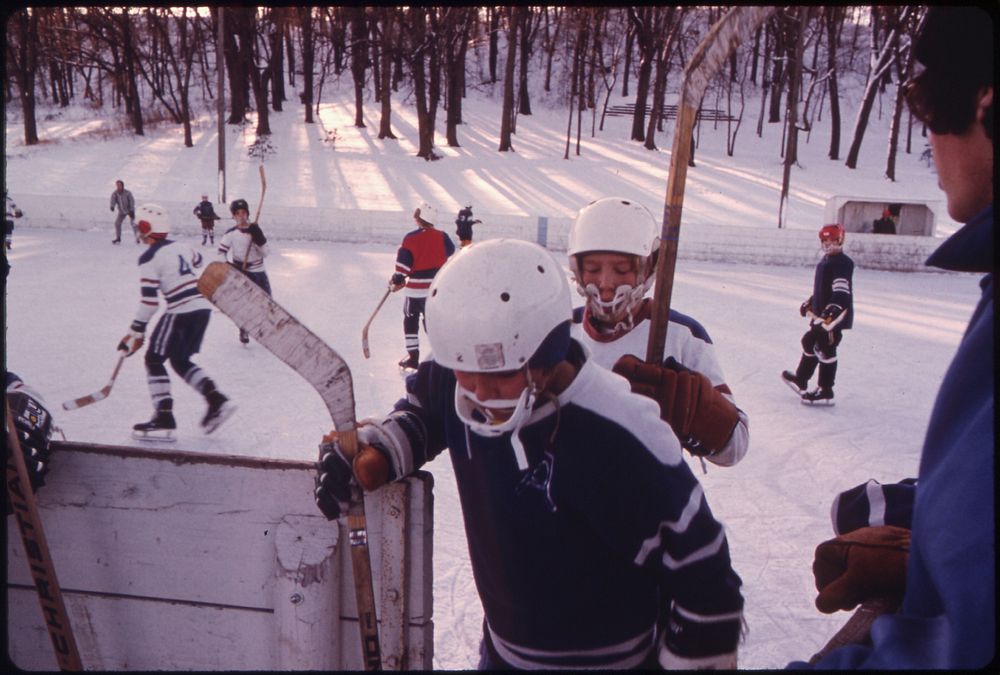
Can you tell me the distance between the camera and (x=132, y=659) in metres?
2.14

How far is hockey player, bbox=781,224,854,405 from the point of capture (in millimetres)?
6656

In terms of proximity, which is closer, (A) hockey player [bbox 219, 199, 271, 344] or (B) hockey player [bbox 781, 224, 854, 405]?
(B) hockey player [bbox 781, 224, 854, 405]

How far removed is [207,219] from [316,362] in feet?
45.9

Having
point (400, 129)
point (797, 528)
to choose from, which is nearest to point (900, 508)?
point (797, 528)

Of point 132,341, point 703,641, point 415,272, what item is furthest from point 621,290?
point 415,272

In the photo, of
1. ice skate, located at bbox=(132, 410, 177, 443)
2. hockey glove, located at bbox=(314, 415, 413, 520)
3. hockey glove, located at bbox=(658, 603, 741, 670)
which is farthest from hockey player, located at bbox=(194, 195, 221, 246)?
hockey glove, located at bbox=(658, 603, 741, 670)

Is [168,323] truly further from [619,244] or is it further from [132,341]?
[619,244]

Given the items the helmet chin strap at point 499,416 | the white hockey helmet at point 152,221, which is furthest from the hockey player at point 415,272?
the helmet chin strap at point 499,416

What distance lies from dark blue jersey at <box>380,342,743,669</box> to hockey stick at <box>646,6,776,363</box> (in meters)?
0.68

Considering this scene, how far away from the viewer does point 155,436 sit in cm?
571

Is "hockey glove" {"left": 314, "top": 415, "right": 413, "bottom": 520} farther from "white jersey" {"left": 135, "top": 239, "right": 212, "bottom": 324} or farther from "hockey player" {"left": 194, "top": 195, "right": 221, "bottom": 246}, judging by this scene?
"hockey player" {"left": 194, "top": 195, "right": 221, "bottom": 246}

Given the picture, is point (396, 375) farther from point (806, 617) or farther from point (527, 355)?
point (527, 355)

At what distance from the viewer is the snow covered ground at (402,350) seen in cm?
414

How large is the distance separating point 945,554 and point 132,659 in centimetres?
215
